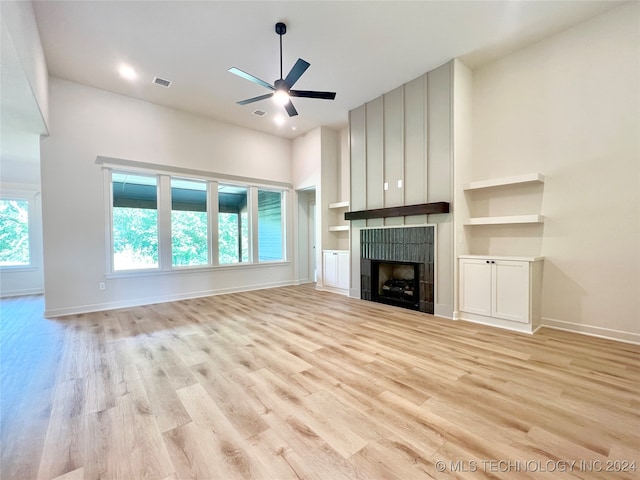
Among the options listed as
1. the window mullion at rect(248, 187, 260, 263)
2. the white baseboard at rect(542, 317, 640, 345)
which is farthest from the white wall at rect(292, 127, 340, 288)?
the white baseboard at rect(542, 317, 640, 345)

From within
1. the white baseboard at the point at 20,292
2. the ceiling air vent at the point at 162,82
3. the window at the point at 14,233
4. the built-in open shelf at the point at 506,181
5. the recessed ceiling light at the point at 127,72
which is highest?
the ceiling air vent at the point at 162,82

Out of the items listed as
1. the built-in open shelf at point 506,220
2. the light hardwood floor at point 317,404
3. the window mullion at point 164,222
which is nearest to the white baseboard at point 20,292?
the window mullion at point 164,222

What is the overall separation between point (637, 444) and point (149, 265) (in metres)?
6.50

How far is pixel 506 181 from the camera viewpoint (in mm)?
3863

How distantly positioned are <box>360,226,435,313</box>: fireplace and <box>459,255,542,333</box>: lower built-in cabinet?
538mm

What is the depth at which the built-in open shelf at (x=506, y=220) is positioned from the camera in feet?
12.0

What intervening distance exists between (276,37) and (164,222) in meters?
3.96

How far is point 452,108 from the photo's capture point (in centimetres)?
416

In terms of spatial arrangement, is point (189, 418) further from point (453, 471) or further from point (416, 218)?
point (416, 218)

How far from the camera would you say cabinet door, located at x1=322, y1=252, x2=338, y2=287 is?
6277 mm

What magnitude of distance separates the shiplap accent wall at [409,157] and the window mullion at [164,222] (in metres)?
3.76

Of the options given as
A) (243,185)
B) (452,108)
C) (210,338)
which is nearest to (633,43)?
(452,108)

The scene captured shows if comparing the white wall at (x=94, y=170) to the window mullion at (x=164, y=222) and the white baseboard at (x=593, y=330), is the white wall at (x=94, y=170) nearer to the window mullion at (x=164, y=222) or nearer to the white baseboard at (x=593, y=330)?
the window mullion at (x=164, y=222)

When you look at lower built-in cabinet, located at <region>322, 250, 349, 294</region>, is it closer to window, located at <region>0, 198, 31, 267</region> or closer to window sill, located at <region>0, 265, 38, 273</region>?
window sill, located at <region>0, 265, 38, 273</region>
